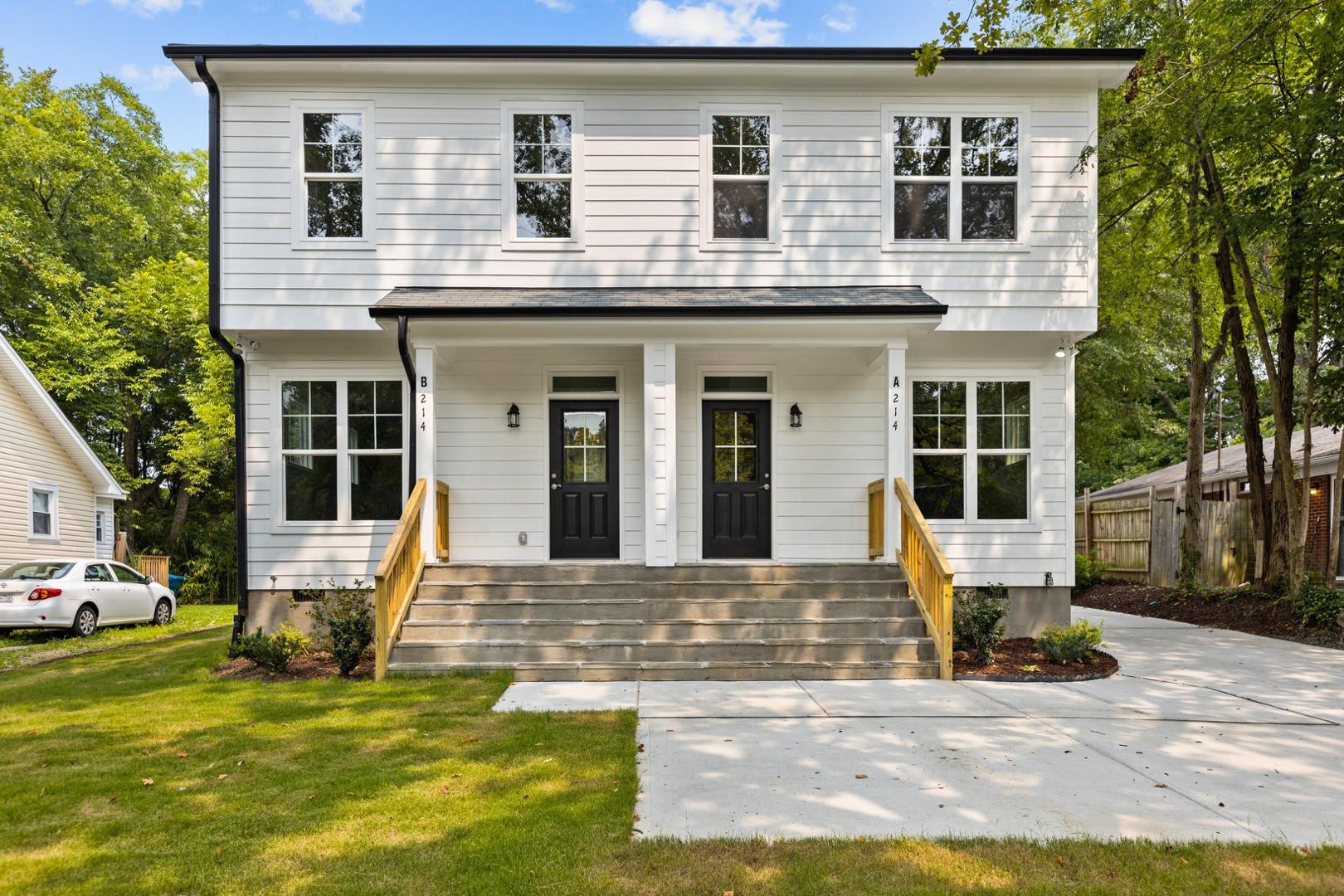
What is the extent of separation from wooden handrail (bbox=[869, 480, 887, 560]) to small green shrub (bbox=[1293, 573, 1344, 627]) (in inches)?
224

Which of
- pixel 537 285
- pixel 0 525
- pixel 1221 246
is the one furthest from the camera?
pixel 0 525

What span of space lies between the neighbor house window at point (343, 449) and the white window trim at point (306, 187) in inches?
61.8

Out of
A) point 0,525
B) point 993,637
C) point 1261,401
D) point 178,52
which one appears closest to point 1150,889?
point 993,637

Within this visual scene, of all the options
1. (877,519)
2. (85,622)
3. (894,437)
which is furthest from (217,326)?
(877,519)

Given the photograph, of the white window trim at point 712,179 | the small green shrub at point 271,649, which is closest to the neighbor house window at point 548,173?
the white window trim at point 712,179

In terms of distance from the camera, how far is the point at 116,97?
26.6m

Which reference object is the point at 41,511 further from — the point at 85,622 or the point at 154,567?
the point at 85,622

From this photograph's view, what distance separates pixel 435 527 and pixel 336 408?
6.57ft

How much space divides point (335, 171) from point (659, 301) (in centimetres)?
412

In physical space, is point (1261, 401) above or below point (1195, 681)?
above

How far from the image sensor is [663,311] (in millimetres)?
8219

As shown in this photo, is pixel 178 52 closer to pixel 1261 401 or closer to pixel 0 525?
pixel 0 525

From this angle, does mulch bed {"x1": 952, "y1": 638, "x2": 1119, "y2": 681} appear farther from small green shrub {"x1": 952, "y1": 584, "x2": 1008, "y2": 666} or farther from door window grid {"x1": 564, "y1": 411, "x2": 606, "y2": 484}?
door window grid {"x1": 564, "y1": 411, "x2": 606, "y2": 484}

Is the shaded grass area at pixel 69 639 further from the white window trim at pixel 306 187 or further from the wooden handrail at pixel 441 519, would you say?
the white window trim at pixel 306 187
